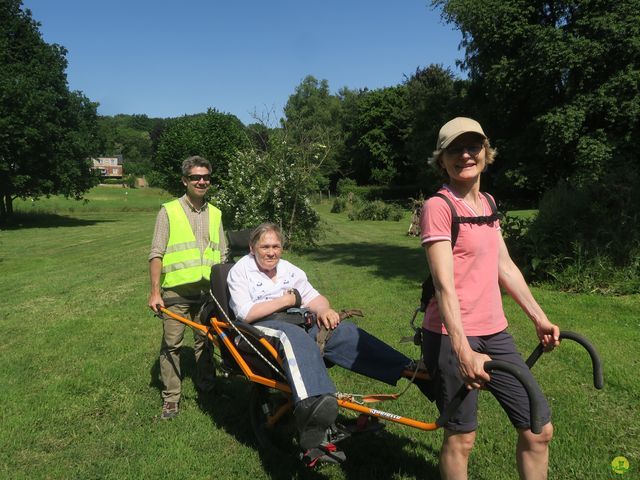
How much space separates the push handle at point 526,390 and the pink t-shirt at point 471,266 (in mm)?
304

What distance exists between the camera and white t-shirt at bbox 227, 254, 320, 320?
3.75 metres

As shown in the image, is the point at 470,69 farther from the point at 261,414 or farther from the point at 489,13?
the point at 261,414

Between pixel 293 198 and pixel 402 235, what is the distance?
694 centimetres

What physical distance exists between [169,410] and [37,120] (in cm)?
2900

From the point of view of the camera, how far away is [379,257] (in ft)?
46.2

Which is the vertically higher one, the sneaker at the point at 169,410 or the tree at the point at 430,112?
the tree at the point at 430,112

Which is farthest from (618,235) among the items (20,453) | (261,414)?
(20,453)

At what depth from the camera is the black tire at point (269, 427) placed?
153 inches

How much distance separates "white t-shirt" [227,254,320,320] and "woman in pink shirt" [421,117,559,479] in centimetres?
144

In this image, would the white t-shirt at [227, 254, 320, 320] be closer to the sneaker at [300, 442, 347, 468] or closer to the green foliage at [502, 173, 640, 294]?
the sneaker at [300, 442, 347, 468]

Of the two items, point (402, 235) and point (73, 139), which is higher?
point (73, 139)

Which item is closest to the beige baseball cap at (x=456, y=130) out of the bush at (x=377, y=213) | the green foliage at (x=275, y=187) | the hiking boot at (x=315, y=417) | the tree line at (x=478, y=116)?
the hiking boot at (x=315, y=417)

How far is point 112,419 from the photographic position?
4488 mm

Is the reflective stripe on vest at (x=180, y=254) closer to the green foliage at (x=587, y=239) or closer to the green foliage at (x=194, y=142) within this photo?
the green foliage at (x=587, y=239)
